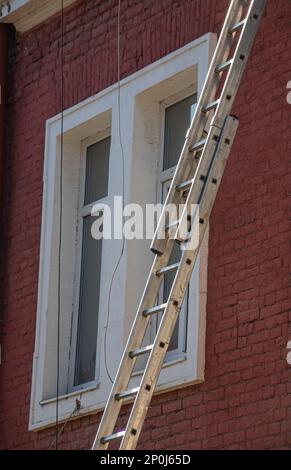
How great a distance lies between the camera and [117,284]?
11.9m

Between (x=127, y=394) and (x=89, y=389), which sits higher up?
(x=89, y=389)

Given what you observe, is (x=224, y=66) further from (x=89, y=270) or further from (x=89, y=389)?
(x=89, y=270)

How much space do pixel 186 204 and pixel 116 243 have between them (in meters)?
2.40

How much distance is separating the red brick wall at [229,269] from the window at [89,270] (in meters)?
0.35

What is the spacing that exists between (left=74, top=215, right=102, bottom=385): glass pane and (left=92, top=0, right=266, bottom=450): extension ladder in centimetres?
237

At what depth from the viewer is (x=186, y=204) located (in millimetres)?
9742

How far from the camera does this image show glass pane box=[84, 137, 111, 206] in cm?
1286

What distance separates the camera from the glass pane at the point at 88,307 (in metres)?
12.5

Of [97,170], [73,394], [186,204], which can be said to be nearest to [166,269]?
[186,204]

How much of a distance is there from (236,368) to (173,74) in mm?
2309

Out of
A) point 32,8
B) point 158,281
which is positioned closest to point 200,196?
point 158,281

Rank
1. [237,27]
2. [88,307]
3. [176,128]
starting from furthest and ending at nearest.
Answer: [88,307] < [176,128] < [237,27]
